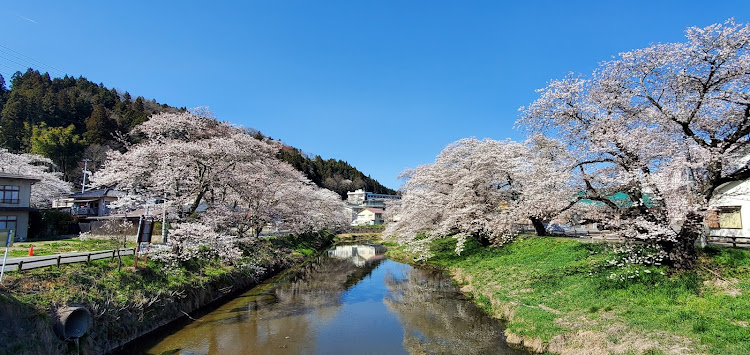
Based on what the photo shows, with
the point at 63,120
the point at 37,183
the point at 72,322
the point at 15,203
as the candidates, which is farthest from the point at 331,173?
the point at 72,322

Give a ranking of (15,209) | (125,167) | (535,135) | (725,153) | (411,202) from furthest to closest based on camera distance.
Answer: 1. (411,202)
2. (15,209)
3. (125,167)
4. (535,135)
5. (725,153)

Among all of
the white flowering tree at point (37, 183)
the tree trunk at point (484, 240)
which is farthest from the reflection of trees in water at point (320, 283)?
the white flowering tree at point (37, 183)

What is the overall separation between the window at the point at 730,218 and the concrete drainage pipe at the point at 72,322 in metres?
29.0

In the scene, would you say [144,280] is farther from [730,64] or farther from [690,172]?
[730,64]

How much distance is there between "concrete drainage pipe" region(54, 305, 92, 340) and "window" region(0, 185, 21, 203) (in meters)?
21.8

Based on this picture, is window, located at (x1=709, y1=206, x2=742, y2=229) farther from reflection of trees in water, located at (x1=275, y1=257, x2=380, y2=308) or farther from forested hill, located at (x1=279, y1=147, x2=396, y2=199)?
forested hill, located at (x1=279, y1=147, x2=396, y2=199)

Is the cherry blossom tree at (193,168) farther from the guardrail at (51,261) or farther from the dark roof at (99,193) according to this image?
the dark roof at (99,193)

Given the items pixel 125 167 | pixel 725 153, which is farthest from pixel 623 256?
pixel 125 167

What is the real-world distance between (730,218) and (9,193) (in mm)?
45340

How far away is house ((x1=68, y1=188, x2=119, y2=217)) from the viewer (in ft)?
118

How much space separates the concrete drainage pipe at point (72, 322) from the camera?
402 inches

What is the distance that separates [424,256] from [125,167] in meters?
21.9

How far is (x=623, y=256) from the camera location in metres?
15.0

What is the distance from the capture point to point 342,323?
15492 millimetres
